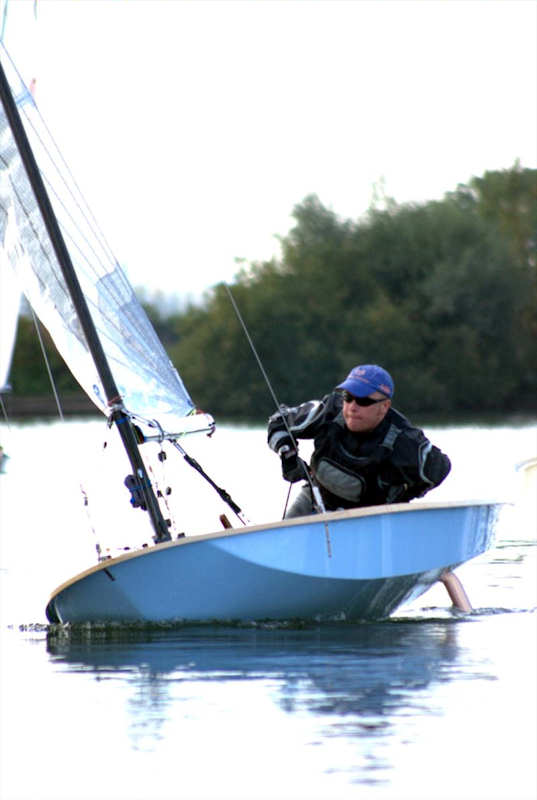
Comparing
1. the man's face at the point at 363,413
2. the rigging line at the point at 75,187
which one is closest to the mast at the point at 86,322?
the rigging line at the point at 75,187

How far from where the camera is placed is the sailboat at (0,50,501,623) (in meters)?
9.09

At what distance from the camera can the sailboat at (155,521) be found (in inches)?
358

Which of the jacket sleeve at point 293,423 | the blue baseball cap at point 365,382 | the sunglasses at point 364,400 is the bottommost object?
the jacket sleeve at point 293,423

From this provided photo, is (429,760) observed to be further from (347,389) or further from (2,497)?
(2,497)

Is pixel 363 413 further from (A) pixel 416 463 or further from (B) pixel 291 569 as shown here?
(B) pixel 291 569

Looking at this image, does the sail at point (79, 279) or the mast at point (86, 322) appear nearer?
the mast at point (86, 322)

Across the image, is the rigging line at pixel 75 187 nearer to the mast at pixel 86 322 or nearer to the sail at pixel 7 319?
the mast at pixel 86 322

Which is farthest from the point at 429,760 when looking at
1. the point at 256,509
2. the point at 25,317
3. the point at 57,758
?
the point at 25,317

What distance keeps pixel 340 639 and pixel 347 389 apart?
49.8 inches

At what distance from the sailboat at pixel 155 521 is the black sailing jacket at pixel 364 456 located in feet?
0.80

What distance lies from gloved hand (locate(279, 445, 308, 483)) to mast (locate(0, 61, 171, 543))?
880mm

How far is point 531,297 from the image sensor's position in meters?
61.7

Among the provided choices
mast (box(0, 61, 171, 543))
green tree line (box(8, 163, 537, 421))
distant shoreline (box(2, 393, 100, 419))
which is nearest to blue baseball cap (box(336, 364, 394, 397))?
mast (box(0, 61, 171, 543))

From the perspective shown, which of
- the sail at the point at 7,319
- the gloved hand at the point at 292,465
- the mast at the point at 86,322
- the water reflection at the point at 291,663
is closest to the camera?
the water reflection at the point at 291,663
